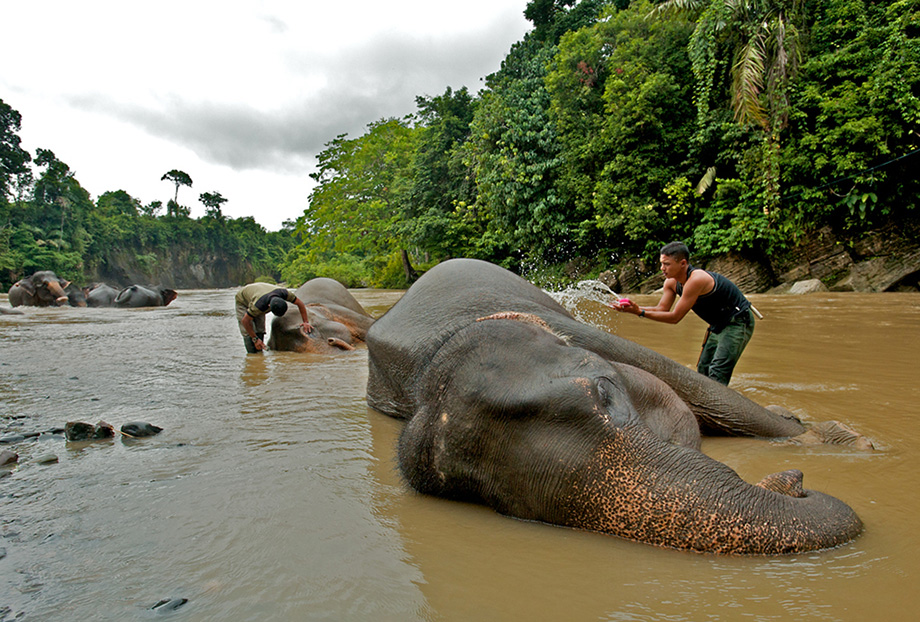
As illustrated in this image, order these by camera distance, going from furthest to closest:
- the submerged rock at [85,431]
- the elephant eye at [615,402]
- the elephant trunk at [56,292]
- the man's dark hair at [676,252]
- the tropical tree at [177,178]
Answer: the tropical tree at [177,178] → the elephant trunk at [56,292] → the man's dark hair at [676,252] → the submerged rock at [85,431] → the elephant eye at [615,402]

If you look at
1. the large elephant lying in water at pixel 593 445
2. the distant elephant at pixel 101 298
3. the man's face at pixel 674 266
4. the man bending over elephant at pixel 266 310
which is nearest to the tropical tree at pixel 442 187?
the distant elephant at pixel 101 298

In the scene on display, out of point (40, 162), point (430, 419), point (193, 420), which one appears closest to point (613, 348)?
point (430, 419)

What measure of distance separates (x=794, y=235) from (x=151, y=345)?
17.6 m

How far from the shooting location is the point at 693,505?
6.49 ft

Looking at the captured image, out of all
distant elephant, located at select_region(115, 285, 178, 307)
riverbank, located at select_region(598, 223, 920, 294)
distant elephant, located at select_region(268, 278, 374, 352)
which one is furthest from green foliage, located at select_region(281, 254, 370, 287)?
distant elephant, located at select_region(268, 278, 374, 352)

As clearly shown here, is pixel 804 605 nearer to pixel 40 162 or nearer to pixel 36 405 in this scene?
pixel 36 405

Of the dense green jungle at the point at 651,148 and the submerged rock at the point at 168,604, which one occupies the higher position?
the dense green jungle at the point at 651,148

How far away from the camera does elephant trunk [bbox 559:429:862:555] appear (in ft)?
6.20

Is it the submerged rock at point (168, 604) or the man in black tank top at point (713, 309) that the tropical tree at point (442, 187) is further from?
the submerged rock at point (168, 604)

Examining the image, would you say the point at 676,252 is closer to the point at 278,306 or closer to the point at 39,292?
the point at 278,306

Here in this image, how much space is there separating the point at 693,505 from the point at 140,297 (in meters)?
24.5

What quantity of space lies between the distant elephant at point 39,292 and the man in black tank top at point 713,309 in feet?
83.4

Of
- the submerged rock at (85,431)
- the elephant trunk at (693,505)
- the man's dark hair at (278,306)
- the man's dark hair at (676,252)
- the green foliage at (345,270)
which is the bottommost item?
the submerged rock at (85,431)

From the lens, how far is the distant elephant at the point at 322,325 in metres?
8.61
